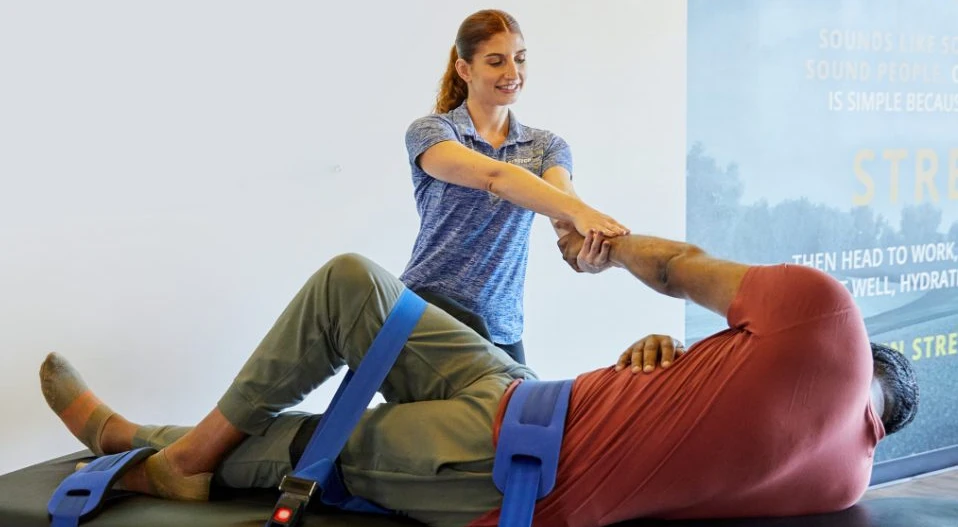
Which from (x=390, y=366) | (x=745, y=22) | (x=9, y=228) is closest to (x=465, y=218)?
(x=390, y=366)

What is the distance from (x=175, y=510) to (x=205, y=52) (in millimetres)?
1096

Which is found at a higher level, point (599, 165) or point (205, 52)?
point (205, 52)

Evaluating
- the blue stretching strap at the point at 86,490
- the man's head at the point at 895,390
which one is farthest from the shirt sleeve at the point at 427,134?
the man's head at the point at 895,390

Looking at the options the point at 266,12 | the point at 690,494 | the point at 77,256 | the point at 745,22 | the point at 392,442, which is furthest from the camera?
the point at 745,22

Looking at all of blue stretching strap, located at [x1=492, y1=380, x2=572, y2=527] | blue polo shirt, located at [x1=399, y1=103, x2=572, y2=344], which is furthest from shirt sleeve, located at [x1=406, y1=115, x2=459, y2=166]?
blue stretching strap, located at [x1=492, y1=380, x2=572, y2=527]

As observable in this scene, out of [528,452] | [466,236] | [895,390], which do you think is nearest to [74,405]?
[466,236]

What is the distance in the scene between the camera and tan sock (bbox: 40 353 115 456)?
190 centimetres

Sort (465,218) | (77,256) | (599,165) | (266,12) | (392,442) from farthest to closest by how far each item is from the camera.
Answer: (599,165)
(266,12)
(77,256)
(465,218)
(392,442)

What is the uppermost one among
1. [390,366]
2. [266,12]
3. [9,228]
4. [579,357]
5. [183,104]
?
[266,12]

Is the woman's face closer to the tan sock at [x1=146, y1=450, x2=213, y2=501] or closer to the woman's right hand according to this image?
the woman's right hand

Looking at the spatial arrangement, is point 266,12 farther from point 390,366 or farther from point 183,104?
point 390,366

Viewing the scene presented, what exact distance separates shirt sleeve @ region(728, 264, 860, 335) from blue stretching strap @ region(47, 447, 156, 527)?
3.40 ft

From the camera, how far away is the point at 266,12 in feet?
7.66

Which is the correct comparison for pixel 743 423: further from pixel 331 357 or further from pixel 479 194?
pixel 479 194
